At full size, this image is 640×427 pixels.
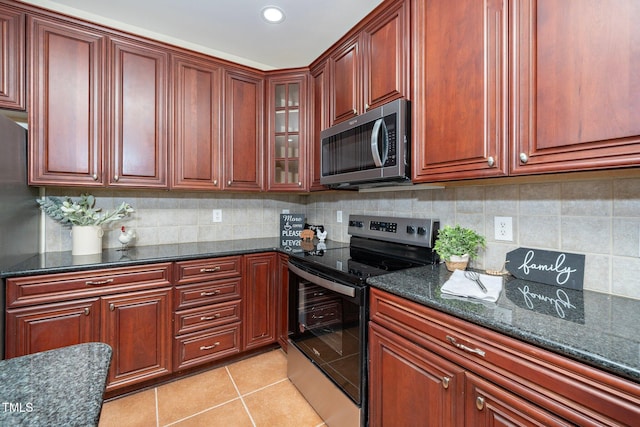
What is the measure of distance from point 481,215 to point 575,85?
748 mm

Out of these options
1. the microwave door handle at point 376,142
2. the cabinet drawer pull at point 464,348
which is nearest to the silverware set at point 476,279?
the cabinet drawer pull at point 464,348

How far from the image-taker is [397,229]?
6.25 ft

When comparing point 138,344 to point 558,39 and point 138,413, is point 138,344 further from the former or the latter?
point 558,39

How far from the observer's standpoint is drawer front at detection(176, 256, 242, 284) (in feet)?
6.39

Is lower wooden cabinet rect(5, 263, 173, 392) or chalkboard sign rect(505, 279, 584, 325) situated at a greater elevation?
chalkboard sign rect(505, 279, 584, 325)

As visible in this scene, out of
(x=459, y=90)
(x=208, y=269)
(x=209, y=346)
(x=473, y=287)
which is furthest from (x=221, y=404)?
(x=459, y=90)

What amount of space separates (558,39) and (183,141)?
7.08ft

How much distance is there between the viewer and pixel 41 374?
638mm

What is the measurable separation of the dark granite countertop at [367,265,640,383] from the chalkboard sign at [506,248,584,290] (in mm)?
36

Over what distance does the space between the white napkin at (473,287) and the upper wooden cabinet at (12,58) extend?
2493 millimetres

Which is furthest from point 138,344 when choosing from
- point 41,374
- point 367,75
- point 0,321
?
point 367,75

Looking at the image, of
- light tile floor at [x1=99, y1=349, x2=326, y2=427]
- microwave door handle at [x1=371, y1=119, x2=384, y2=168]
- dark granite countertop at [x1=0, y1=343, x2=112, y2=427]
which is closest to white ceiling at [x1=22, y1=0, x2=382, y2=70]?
microwave door handle at [x1=371, y1=119, x2=384, y2=168]

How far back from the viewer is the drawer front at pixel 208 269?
1.95m

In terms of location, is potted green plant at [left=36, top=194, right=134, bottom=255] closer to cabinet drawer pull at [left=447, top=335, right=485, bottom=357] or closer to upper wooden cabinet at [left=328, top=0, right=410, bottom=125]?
upper wooden cabinet at [left=328, top=0, right=410, bottom=125]
